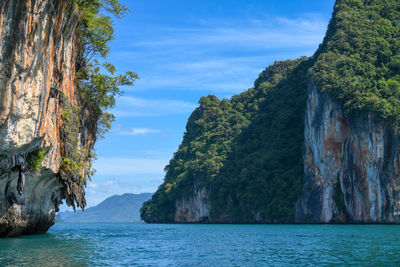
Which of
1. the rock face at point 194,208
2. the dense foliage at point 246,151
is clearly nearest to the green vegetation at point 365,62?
the dense foliage at point 246,151

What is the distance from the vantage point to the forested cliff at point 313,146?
52.4 metres

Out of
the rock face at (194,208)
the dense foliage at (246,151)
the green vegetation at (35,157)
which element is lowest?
the rock face at (194,208)

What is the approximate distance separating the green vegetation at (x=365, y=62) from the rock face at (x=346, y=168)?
1729mm

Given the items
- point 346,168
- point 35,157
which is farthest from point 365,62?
point 35,157

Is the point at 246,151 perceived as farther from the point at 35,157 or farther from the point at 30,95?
the point at 30,95

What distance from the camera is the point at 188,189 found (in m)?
84.2

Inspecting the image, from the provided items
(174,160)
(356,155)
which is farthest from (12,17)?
(174,160)

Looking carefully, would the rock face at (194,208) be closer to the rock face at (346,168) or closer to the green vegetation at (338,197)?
the rock face at (346,168)

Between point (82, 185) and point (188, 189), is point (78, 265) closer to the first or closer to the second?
point (82, 185)

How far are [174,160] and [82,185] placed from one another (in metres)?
75.4

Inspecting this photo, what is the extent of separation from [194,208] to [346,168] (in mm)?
34331

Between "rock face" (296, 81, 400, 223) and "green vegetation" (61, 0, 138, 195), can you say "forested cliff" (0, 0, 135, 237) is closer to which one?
"green vegetation" (61, 0, 138, 195)

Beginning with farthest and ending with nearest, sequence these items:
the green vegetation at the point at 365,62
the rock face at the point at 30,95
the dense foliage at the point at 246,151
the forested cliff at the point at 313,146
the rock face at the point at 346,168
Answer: the dense foliage at the point at 246,151 → the green vegetation at the point at 365,62 → the forested cliff at the point at 313,146 → the rock face at the point at 346,168 → the rock face at the point at 30,95

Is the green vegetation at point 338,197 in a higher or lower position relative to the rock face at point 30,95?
lower
